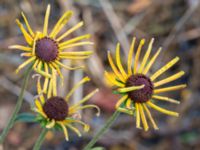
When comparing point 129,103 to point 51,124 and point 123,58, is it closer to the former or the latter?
point 51,124

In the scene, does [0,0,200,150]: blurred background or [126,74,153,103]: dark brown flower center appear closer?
[126,74,153,103]: dark brown flower center

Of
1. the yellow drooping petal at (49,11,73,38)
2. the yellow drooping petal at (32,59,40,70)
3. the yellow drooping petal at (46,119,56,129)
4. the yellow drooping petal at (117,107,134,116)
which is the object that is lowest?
the yellow drooping petal at (117,107,134,116)

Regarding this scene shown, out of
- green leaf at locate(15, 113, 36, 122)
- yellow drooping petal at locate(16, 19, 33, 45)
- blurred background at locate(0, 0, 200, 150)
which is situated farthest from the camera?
blurred background at locate(0, 0, 200, 150)

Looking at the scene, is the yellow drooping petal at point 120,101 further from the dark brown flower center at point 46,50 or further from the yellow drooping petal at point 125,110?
the dark brown flower center at point 46,50

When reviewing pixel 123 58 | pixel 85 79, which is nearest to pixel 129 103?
pixel 85 79

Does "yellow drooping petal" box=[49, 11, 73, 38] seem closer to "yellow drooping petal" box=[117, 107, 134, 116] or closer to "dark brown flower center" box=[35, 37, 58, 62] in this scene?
"dark brown flower center" box=[35, 37, 58, 62]

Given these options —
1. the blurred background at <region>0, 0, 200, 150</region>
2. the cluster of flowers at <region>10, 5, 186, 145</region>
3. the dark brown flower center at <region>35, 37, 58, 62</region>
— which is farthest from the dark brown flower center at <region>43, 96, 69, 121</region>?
the blurred background at <region>0, 0, 200, 150</region>
